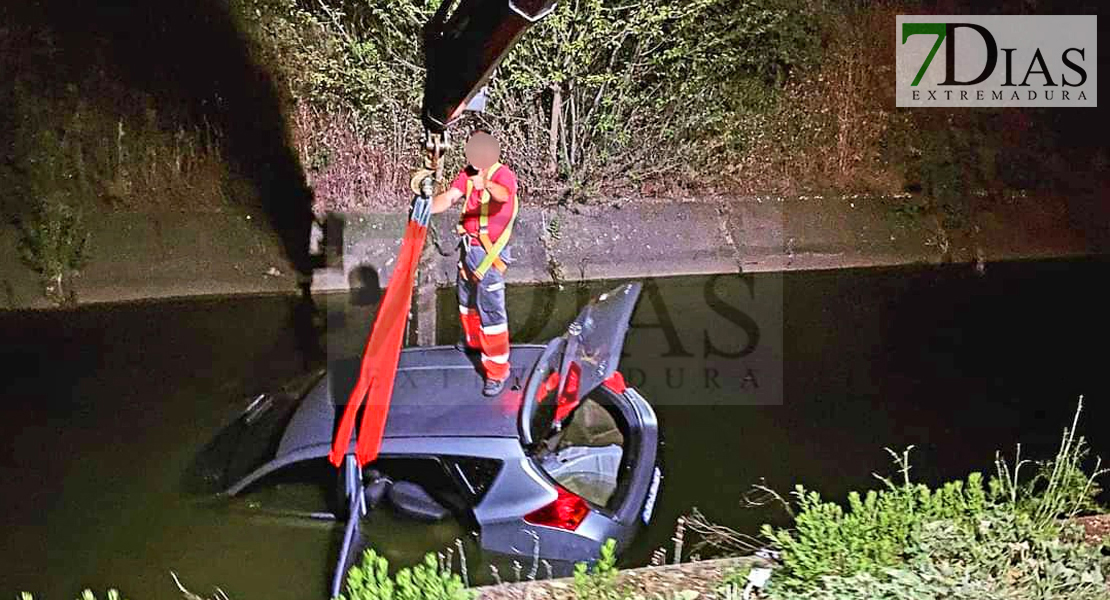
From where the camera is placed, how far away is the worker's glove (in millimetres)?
1611

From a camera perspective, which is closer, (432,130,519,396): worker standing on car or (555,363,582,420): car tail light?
(432,130,519,396): worker standing on car

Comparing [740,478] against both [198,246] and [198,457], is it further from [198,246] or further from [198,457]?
[198,246]

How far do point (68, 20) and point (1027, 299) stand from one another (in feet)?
9.37

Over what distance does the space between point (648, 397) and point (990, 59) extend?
6.44ft

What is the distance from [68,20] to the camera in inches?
116

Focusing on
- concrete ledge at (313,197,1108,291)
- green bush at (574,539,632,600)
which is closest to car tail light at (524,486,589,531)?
green bush at (574,539,632,600)

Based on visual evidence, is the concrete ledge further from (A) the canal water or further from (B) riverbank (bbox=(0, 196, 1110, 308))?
(A) the canal water

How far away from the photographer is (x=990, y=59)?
339cm

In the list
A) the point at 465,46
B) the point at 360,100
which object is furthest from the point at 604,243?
the point at 465,46

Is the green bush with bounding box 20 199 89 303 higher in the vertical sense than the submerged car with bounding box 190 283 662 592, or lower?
higher

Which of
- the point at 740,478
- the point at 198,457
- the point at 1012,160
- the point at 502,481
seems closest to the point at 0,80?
the point at 198,457

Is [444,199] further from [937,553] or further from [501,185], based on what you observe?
[937,553]

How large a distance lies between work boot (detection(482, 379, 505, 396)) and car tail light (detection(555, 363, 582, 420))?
11cm

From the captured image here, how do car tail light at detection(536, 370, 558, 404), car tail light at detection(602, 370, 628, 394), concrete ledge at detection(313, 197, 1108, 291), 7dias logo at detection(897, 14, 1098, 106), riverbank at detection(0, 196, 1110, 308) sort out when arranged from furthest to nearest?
7dias logo at detection(897, 14, 1098, 106) < concrete ledge at detection(313, 197, 1108, 291) < riverbank at detection(0, 196, 1110, 308) < car tail light at detection(602, 370, 628, 394) < car tail light at detection(536, 370, 558, 404)
